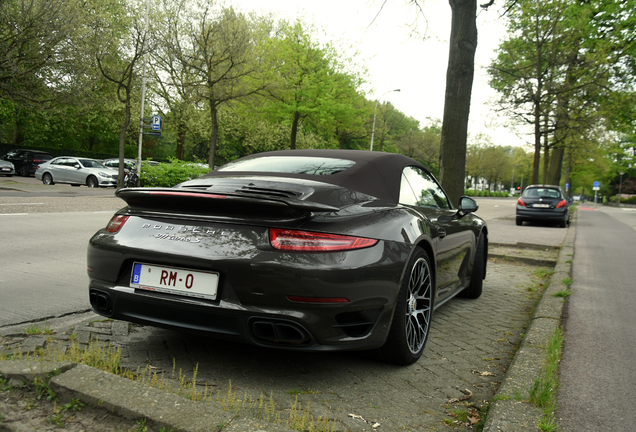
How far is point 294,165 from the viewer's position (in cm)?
373

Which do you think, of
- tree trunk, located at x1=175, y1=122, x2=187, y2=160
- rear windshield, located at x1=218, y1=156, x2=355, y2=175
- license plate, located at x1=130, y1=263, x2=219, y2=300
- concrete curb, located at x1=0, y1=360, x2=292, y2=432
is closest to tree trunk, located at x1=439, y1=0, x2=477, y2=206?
rear windshield, located at x1=218, y1=156, x2=355, y2=175

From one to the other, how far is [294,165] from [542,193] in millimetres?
16719

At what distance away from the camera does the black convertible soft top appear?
11.1 ft

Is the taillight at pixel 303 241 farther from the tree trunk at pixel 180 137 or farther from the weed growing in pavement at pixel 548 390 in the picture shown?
the tree trunk at pixel 180 137

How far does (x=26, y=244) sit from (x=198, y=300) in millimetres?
5676

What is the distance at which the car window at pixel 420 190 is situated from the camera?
149 inches

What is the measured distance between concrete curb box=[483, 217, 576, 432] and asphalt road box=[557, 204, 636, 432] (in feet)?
0.49

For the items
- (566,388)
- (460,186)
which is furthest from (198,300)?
(460,186)

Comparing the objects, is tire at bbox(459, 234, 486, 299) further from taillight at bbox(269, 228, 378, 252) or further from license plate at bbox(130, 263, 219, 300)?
license plate at bbox(130, 263, 219, 300)

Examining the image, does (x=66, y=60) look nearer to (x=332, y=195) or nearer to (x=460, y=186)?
(x=460, y=186)

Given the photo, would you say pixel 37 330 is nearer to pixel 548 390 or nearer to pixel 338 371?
pixel 338 371

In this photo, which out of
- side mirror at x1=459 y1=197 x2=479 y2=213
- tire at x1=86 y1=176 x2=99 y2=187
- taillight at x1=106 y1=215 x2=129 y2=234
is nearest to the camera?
taillight at x1=106 y1=215 x2=129 y2=234

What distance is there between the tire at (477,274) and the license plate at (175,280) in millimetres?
3520

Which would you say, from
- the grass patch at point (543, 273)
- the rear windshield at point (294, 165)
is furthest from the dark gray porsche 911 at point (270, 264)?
the grass patch at point (543, 273)
